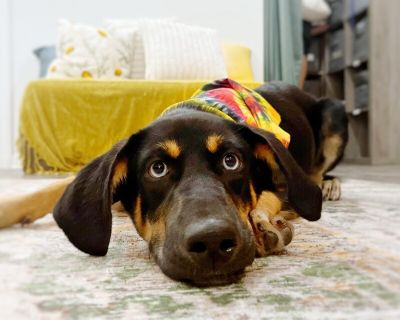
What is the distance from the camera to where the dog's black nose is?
0.96 m

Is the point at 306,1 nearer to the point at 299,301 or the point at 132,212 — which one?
the point at 132,212

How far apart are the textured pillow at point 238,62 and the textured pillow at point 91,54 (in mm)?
1022

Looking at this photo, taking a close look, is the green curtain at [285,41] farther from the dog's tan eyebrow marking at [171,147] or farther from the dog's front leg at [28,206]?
the dog's tan eyebrow marking at [171,147]

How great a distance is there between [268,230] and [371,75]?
171 inches

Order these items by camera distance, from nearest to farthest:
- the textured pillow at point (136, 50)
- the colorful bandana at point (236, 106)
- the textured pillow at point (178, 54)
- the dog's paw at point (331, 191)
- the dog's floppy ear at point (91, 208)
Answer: the dog's floppy ear at point (91, 208) < the colorful bandana at point (236, 106) < the dog's paw at point (331, 191) < the textured pillow at point (178, 54) < the textured pillow at point (136, 50)

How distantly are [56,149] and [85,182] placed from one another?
3.22m

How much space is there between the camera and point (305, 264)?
1.21m

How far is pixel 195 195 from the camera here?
1.09 metres

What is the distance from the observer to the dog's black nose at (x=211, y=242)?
96cm

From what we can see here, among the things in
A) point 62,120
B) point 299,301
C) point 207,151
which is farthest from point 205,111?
point 62,120

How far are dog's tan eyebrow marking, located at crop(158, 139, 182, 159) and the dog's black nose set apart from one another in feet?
0.97

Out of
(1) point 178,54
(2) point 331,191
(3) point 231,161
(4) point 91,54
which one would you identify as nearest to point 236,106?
(3) point 231,161

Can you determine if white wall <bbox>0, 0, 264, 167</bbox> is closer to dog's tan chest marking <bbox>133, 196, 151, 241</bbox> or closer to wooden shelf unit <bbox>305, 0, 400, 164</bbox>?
wooden shelf unit <bbox>305, 0, 400, 164</bbox>

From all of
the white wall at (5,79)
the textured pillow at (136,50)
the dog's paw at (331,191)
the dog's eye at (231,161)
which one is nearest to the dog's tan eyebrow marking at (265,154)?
the dog's eye at (231,161)
